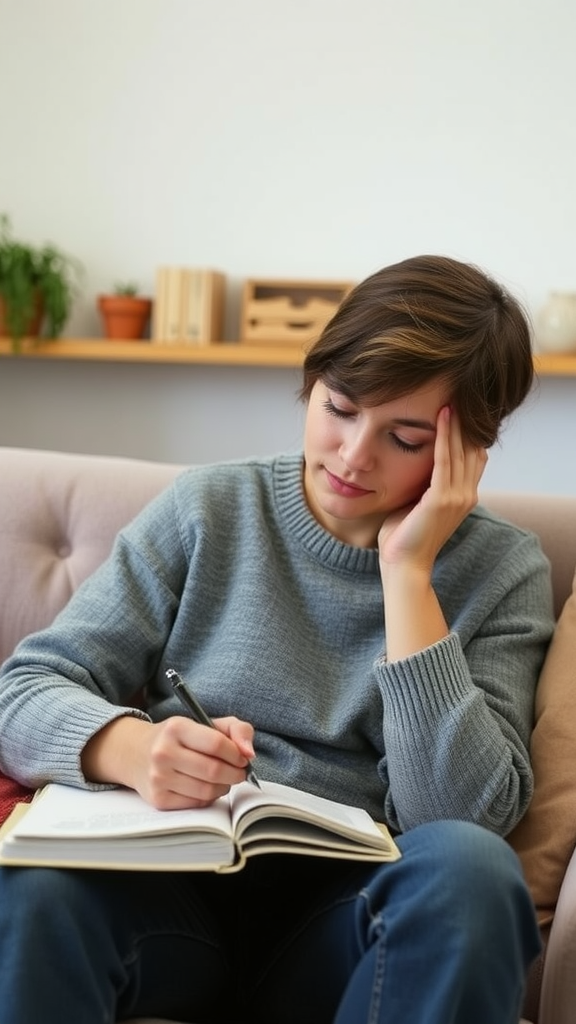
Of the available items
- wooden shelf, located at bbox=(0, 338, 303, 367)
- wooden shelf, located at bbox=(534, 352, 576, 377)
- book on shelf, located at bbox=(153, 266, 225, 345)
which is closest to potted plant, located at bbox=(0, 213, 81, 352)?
wooden shelf, located at bbox=(0, 338, 303, 367)

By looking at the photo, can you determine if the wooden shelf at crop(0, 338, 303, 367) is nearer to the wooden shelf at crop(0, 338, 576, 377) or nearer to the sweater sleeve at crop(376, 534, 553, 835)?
the wooden shelf at crop(0, 338, 576, 377)

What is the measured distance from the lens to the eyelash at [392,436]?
131cm

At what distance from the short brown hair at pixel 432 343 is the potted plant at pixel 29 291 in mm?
1483

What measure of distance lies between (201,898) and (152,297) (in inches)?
75.0

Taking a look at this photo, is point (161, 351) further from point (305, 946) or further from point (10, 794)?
point (305, 946)

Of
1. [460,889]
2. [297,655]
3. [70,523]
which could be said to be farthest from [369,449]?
[70,523]

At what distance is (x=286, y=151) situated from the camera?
2.72 metres

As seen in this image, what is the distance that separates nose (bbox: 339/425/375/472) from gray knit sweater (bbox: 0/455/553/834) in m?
0.15

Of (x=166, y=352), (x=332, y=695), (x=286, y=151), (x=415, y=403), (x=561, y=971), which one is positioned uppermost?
(x=286, y=151)

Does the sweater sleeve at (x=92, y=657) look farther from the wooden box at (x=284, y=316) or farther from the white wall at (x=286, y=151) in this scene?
the white wall at (x=286, y=151)

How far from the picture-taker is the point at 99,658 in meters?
1.32

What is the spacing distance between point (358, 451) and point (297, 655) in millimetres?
260

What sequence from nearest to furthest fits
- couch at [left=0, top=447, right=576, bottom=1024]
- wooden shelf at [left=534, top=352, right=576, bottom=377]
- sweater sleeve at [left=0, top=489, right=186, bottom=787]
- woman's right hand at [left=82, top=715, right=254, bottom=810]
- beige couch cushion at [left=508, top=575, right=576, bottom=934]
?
woman's right hand at [left=82, top=715, right=254, bottom=810] < sweater sleeve at [left=0, top=489, right=186, bottom=787] < beige couch cushion at [left=508, top=575, right=576, bottom=934] < couch at [left=0, top=447, right=576, bottom=1024] < wooden shelf at [left=534, top=352, right=576, bottom=377]

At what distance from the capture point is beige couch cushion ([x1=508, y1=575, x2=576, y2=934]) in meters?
1.31
